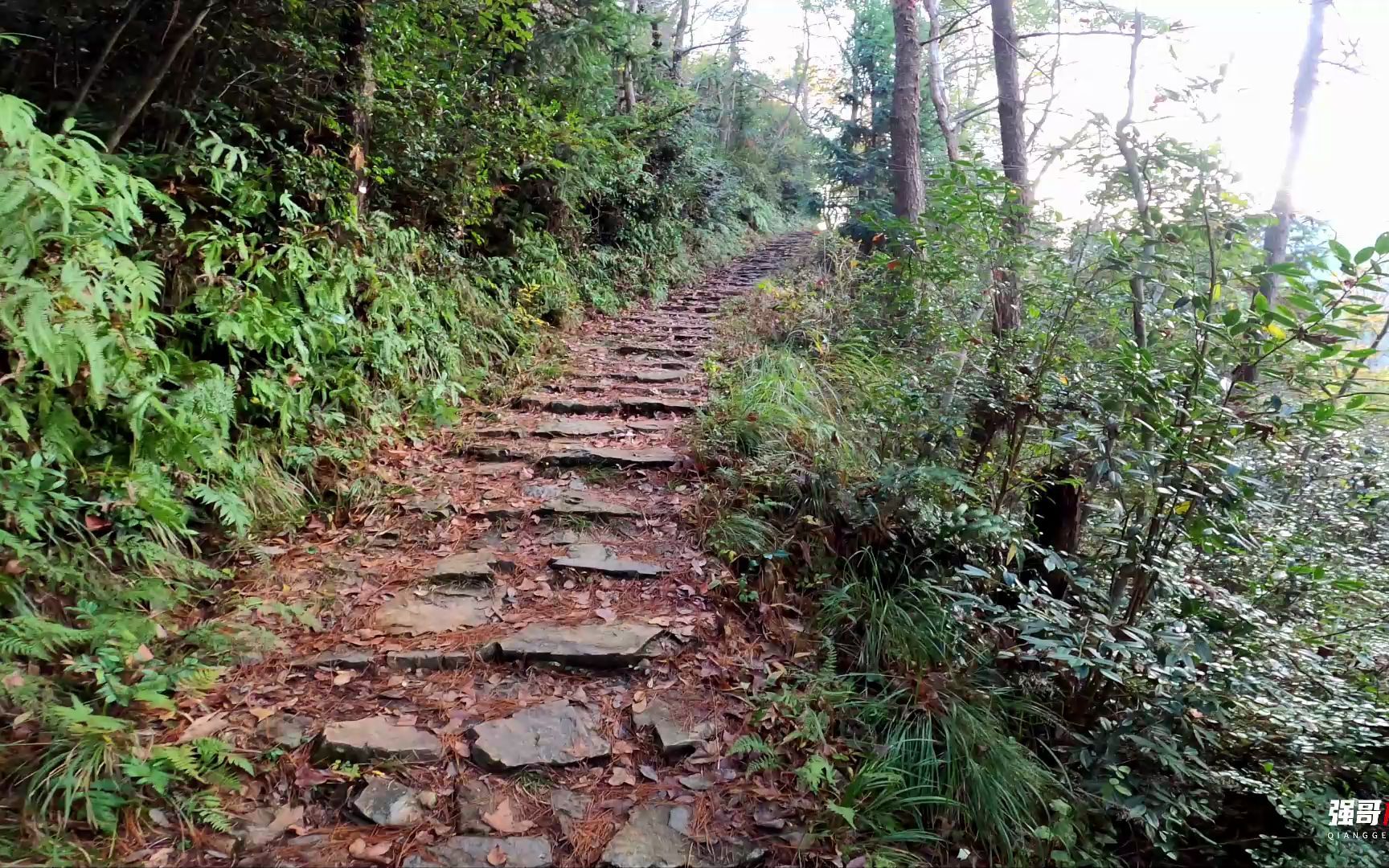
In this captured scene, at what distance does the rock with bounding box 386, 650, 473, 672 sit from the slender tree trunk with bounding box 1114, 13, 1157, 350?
11.6ft

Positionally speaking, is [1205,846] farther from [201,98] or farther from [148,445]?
[201,98]

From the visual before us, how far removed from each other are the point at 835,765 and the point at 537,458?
10.0 ft

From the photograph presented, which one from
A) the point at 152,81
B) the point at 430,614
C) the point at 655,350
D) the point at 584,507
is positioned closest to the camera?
the point at 430,614

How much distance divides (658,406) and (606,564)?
2.30m

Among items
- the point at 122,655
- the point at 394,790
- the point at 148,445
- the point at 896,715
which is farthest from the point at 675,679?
the point at 148,445

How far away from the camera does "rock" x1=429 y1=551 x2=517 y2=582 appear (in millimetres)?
3582

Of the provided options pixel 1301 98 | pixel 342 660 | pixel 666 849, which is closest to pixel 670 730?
pixel 666 849

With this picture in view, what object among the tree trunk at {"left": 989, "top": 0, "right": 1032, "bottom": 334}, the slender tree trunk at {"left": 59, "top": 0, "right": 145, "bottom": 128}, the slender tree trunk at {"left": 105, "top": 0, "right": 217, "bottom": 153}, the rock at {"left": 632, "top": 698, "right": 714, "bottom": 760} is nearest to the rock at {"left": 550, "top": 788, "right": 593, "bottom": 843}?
the rock at {"left": 632, "top": 698, "right": 714, "bottom": 760}

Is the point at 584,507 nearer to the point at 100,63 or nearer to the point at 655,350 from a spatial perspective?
the point at 100,63

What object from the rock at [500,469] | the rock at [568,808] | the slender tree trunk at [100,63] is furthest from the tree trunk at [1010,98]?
the slender tree trunk at [100,63]

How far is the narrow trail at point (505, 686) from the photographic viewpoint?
2246mm

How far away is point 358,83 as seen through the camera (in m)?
4.82

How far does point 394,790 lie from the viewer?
7.68 ft

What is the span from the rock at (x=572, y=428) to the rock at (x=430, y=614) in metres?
2.01
